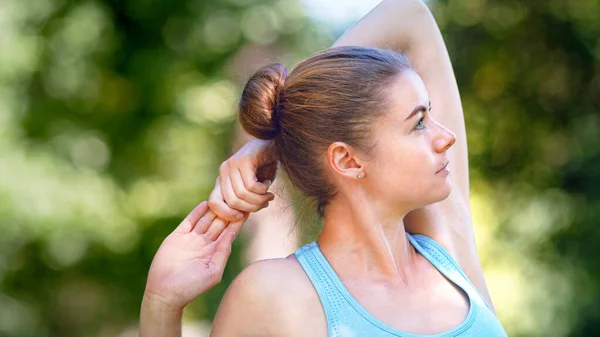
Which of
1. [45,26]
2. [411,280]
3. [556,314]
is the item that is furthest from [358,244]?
[45,26]

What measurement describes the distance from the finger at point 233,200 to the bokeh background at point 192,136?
3.24 metres

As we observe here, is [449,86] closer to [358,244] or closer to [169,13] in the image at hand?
[358,244]

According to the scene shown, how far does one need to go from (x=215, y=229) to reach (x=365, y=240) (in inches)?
13.8

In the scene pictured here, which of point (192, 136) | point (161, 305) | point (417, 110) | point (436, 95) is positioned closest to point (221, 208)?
point (161, 305)

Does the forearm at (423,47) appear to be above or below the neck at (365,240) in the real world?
above

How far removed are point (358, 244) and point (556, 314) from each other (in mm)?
3706

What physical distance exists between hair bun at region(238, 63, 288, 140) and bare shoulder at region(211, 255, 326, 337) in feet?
1.04

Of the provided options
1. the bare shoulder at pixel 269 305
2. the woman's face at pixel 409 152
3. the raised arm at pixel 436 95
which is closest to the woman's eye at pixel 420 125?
the woman's face at pixel 409 152

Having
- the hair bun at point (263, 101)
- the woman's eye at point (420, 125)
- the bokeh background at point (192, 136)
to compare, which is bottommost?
the bokeh background at point (192, 136)

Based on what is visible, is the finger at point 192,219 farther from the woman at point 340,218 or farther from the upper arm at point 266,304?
the upper arm at point 266,304

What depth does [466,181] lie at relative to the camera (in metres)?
2.01

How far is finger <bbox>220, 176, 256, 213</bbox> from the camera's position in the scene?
5.83 feet

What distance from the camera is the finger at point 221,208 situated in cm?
180

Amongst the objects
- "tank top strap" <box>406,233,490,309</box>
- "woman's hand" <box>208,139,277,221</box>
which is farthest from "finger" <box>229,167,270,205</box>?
"tank top strap" <box>406,233,490,309</box>
